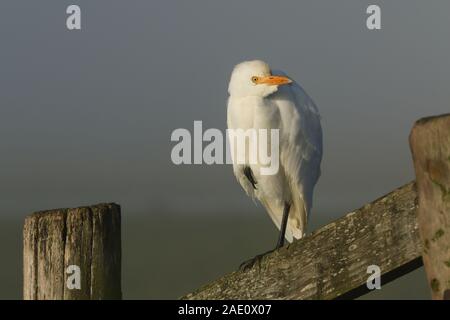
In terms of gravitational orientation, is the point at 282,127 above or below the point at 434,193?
above

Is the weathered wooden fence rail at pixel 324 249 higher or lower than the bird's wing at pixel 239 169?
lower

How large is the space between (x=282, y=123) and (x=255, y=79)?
1.72 feet

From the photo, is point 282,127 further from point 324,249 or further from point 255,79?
point 324,249

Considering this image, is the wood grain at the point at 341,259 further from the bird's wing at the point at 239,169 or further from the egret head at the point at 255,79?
the bird's wing at the point at 239,169

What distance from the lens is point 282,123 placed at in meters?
8.95

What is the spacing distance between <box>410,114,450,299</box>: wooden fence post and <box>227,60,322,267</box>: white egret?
201 inches

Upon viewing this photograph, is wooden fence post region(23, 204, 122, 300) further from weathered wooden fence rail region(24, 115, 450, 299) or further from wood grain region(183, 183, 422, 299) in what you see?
wood grain region(183, 183, 422, 299)

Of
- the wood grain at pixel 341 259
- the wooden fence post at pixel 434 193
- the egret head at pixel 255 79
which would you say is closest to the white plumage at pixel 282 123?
the egret head at pixel 255 79

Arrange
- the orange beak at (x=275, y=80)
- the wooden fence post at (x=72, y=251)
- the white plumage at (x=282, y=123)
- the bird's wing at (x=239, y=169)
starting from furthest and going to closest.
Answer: the bird's wing at (x=239, y=169), the white plumage at (x=282, y=123), the orange beak at (x=275, y=80), the wooden fence post at (x=72, y=251)

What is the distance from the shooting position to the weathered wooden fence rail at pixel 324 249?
3.63 meters

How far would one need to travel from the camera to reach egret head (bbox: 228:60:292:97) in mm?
8758

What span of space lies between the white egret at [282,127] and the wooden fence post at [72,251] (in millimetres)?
4320

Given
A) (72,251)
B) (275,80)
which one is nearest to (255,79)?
(275,80)
